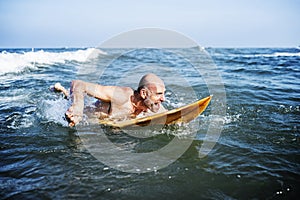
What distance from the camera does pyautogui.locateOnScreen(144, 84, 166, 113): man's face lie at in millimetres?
3957

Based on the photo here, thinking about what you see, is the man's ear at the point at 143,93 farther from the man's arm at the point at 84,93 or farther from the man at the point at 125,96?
the man's arm at the point at 84,93

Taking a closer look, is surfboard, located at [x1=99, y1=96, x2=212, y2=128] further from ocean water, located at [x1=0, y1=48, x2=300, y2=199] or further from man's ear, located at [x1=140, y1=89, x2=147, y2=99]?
man's ear, located at [x1=140, y1=89, x2=147, y2=99]

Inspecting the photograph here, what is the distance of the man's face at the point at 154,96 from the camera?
3.96m

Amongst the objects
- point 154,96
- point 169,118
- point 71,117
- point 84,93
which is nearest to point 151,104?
point 154,96

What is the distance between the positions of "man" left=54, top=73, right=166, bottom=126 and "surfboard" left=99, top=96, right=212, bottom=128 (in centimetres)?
24

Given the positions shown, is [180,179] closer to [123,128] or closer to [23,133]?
[123,128]

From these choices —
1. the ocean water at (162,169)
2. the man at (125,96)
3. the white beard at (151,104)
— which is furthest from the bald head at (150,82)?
the ocean water at (162,169)

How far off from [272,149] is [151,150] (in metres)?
1.62

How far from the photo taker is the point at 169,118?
160 inches

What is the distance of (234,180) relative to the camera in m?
2.58

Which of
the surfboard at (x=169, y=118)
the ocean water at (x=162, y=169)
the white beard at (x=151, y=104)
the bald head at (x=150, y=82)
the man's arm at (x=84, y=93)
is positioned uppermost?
the bald head at (x=150, y=82)

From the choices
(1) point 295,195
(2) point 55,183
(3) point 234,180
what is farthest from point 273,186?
(2) point 55,183

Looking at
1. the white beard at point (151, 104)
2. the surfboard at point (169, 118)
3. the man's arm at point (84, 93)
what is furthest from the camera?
the white beard at point (151, 104)

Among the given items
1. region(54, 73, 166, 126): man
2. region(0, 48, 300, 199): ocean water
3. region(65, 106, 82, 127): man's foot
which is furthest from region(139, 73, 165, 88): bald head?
region(65, 106, 82, 127): man's foot
